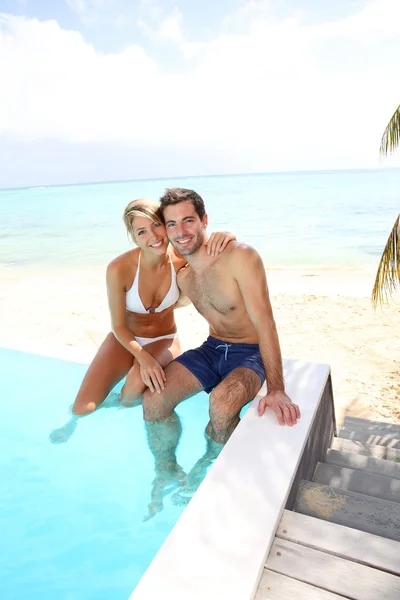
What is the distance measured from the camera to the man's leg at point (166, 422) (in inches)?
103

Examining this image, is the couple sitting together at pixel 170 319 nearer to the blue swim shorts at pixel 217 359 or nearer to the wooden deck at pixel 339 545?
the blue swim shorts at pixel 217 359

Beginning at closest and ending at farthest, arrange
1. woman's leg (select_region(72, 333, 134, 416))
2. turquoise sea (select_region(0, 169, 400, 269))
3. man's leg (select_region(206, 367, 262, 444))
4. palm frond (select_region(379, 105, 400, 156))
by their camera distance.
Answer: man's leg (select_region(206, 367, 262, 444)) → woman's leg (select_region(72, 333, 134, 416)) → palm frond (select_region(379, 105, 400, 156)) → turquoise sea (select_region(0, 169, 400, 269))

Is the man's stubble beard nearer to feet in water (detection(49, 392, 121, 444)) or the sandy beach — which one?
feet in water (detection(49, 392, 121, 444))

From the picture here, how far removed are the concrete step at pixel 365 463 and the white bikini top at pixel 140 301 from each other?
1447 millimetres

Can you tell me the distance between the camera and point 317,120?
4950 cm

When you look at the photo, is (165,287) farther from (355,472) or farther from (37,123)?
(37,123)

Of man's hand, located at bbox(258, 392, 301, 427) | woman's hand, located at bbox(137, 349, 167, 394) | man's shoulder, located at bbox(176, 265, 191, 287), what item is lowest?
woman's hand, located at bbox(137, 349, 167, 394)

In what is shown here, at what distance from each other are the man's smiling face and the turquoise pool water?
51.3 inches

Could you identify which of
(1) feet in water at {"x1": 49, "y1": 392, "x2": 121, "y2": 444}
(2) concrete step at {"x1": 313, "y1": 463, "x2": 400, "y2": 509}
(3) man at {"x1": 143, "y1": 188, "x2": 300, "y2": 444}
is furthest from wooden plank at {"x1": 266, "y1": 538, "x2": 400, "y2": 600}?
(1) feet in water at {"x1": 49, "y1": 392, "x2": 121, "y2": 444}

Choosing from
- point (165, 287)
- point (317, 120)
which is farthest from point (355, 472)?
point (317, 120)

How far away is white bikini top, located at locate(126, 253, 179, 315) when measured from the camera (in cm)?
301

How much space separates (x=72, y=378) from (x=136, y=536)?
65.7 inches

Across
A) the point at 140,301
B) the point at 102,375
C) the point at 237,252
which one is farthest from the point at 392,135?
the point at 102,375

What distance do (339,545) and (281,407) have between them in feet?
2.47
